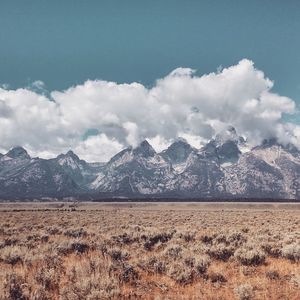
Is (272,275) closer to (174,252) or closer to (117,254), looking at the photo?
(174,252)

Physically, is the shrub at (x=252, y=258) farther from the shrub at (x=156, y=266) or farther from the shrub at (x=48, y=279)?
the shrub at (x=48, y=279)

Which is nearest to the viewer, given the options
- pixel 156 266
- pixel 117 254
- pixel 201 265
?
pixel 201 265

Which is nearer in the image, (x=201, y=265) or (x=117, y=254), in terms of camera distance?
(x=201, y=265)

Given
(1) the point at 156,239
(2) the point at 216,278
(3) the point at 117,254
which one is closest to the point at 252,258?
(2) the point at 216,278

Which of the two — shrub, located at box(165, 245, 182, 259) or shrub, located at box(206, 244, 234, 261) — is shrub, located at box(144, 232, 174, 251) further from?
shrub, located at box(206, 244, 234, 261)

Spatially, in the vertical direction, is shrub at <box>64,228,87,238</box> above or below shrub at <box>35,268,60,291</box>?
below

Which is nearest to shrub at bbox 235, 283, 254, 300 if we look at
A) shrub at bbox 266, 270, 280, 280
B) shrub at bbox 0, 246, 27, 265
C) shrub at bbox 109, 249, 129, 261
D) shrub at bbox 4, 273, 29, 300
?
shrub at bbox 266, 270, 280, 280

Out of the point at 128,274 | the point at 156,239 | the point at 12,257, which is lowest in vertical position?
the point at 156,239

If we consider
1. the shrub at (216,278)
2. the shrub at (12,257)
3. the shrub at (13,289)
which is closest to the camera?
the shrub at (13,289)

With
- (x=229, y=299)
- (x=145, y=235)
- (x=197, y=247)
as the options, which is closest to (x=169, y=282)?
(x=229, y=299)

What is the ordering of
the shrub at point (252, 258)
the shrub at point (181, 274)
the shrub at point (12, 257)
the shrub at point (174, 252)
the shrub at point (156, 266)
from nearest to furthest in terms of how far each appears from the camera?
the shrub at point (181, 274)
the shrub at point (156, 266)
the shrub at point (12, 257)
the shrub at point (252, 258)
the shrub at point (174, 252)

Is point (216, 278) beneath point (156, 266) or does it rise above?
beneath

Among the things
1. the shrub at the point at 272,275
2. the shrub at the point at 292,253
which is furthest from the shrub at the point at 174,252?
the shrub at the point at 292,253

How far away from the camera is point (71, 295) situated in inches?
400
